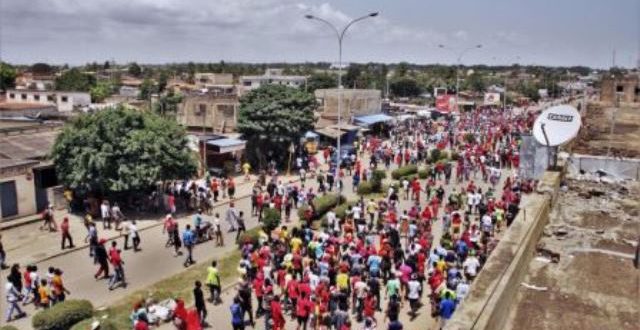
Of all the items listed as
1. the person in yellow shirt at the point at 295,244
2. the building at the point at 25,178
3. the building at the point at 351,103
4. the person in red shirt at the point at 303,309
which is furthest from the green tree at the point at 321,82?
the person in red shirt at the point at 303,309

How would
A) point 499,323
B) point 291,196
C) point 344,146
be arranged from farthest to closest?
point 344,146
point 291,196
point 499,323

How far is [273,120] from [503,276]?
24.8 metres

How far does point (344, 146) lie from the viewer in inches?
1570

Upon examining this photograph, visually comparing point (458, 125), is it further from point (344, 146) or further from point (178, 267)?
point (178, 267)

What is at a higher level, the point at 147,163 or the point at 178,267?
the point at 147,163

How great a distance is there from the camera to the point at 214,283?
14.8 m

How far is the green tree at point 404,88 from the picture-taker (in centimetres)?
11075

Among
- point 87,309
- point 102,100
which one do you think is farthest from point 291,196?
point 102,100

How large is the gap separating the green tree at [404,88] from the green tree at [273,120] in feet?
260

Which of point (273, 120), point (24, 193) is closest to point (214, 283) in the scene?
point (24, 193)

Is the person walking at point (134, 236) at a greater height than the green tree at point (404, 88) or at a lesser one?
lesser

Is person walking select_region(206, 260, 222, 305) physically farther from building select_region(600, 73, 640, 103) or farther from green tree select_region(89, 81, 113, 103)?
green tree select_region(89, 81, 113, 103)

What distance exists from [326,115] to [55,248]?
30496 millimetres

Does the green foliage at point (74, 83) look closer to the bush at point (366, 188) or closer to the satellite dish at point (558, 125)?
the bush at point (366, 188)
